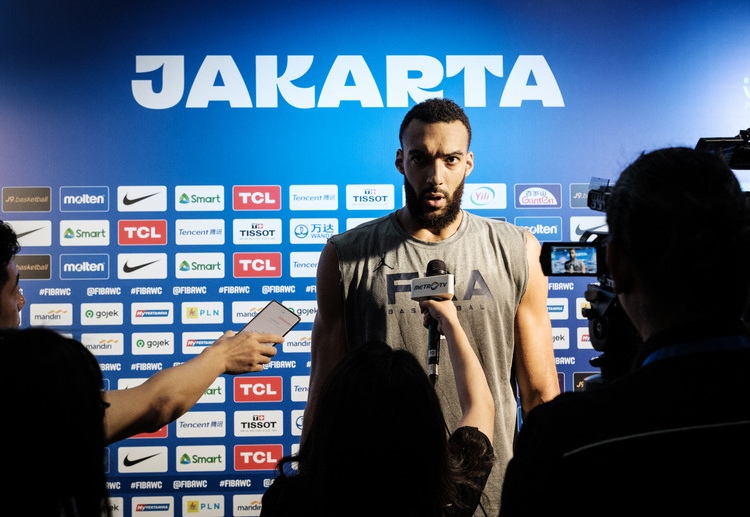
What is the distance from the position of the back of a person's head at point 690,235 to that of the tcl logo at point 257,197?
103 inches

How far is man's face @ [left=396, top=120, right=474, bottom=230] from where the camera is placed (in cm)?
213

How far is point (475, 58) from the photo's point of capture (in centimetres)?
340

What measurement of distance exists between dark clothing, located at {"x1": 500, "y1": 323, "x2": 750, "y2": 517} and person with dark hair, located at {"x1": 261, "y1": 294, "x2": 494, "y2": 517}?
0.35 meters

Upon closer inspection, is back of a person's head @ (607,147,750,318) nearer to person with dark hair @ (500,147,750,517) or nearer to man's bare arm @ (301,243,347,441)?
person with dark hair @ (500,147,750,517)

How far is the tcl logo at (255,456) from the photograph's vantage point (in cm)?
332

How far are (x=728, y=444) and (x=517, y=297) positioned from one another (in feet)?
4.46

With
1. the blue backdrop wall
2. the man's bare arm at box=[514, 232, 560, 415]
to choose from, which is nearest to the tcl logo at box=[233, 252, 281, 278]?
the blue backdrop wall

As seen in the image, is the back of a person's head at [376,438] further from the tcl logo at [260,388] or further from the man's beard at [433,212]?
the tcl logo at [260,388]

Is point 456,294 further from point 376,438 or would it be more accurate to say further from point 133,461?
point 133,461

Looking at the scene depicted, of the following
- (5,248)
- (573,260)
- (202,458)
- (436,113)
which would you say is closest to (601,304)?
(573,260)

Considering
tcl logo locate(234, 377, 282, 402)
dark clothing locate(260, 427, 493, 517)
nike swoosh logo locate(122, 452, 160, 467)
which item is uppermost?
dark clothing locate(260, 427, 493, 517)

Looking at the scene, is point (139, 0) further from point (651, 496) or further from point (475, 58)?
point (651, 496)

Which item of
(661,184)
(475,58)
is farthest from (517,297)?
(475,58)

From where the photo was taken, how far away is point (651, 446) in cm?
72
